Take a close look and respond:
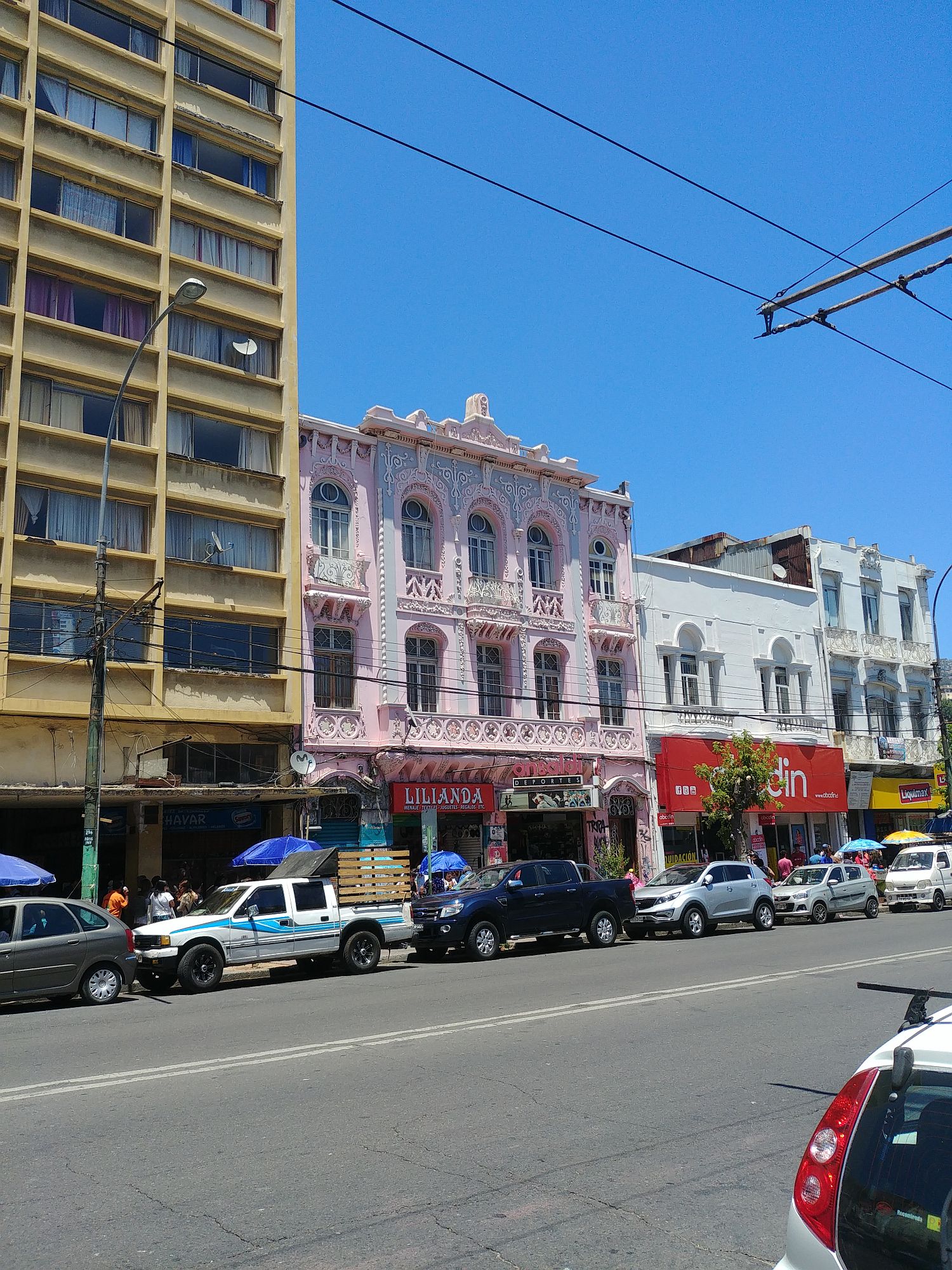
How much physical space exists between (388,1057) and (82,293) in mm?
20771

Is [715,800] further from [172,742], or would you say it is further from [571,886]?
[172,742]

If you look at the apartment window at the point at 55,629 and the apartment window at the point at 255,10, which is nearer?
the apartment window at the point at 55,629

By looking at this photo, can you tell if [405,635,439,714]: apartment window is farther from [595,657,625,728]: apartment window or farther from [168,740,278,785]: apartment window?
[595,657,625,728]: apartment window

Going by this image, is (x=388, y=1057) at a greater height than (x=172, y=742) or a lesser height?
lesser

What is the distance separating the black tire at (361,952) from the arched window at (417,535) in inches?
489

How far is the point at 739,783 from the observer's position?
30625mm

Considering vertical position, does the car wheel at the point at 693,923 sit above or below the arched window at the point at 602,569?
below

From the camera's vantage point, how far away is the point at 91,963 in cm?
1508

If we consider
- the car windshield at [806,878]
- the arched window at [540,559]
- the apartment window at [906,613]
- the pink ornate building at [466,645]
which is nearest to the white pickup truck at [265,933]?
the pink ornate building at [466,645]

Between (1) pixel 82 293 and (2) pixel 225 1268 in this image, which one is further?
(1) pixel 82 293

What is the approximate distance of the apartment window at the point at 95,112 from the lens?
2500cm

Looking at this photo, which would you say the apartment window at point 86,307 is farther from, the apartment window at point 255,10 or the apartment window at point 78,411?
the apartment window at point 255,10

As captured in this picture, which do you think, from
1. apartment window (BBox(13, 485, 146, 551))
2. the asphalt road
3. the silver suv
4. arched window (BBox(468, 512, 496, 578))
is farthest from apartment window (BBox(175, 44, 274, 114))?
the asphalt road

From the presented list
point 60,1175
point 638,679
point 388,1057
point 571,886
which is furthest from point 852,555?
point 60,1175
